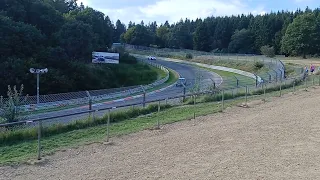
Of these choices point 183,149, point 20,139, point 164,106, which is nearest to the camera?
point 183,149

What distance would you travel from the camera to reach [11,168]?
907 cm

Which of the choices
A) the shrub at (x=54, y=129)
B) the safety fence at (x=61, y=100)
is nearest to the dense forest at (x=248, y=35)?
the safety fence at (x=61, y=100)

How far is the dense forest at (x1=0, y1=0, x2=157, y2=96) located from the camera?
37.6 m

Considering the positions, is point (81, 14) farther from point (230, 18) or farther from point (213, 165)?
point (230, 18)

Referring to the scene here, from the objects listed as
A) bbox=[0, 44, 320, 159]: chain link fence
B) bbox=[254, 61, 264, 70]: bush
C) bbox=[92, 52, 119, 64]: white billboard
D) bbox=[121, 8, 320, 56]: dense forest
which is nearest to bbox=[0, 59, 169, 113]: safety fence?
bbox=[0, 44, 320, 159]: chain link fence

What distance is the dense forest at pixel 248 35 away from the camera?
284 feet

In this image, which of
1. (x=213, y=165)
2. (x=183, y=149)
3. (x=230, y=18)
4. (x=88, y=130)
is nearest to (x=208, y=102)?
(x=88, y=130)

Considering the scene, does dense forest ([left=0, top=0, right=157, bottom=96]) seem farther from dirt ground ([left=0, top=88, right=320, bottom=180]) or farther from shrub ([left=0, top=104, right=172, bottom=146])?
dirt ground ([left=0, top=88, right=320, bottom=180])

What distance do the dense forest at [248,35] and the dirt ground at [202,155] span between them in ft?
250

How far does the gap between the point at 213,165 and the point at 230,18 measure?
12967 cm

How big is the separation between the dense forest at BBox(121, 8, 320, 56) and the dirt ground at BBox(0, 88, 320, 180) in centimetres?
7624

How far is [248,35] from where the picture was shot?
369ft

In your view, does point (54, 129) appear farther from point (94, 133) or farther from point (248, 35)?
point (248, 35)

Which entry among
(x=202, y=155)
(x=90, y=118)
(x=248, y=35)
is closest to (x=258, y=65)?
(x=90, y=118)
